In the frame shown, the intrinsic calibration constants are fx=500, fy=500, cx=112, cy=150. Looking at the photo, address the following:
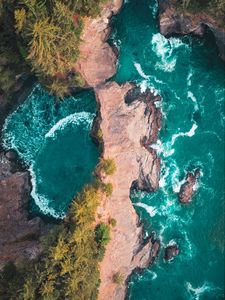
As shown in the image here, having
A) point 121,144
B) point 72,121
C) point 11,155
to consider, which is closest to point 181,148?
point 121,144

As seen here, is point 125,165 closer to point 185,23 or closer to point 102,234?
point 102,234

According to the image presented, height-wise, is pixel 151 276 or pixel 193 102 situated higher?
pixel 193 102

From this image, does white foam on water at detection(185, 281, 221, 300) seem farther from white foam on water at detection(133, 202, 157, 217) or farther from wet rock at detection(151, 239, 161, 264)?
white foam on water at detection(133, 202, 157, 217)

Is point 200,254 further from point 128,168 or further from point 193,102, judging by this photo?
point 193,102

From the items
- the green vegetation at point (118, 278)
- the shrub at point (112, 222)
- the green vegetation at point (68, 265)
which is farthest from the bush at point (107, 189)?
the green vegetation at point (118, 278)

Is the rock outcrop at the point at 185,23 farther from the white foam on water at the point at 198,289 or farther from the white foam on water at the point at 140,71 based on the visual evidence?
the white foam on water at the point at 198,289

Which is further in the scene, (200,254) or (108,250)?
(200,254)

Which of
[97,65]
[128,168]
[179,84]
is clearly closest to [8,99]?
[97,65]
